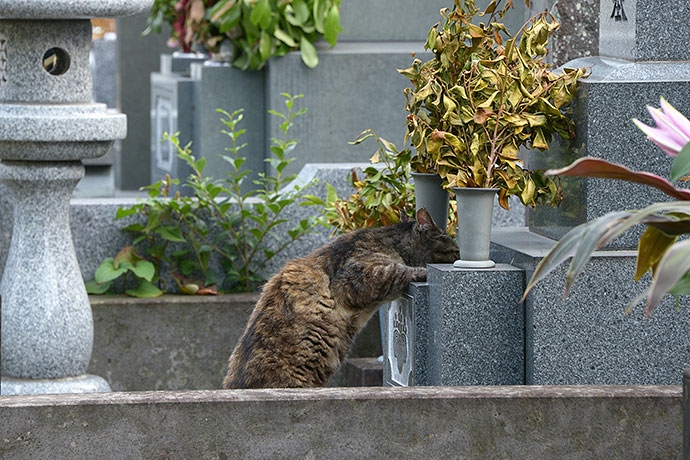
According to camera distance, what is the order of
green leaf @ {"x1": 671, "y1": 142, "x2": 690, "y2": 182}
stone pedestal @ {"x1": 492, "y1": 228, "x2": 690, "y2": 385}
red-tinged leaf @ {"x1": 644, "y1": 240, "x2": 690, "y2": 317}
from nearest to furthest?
red-tinged leaf @ {"x1": 644, "y1": 240, "x2": 690, "y2": 317} → green leaf @ {"x1": 671, "y1": 142, "x2": 690, "y2": 182} → stone pedestal @ {"x1": 492, "y1": 228, "x2": 690, "y2": 385}

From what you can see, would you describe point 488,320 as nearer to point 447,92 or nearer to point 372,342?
point 447,92

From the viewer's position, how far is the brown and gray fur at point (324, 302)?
162 inches

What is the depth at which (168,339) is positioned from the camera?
5.87 m

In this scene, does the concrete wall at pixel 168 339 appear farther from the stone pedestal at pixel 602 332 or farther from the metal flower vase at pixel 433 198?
the stone pedestal at pixel 602 332

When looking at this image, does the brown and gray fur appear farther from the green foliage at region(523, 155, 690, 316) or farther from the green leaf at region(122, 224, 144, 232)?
the green leaf at region(122, 224, 144, 232)

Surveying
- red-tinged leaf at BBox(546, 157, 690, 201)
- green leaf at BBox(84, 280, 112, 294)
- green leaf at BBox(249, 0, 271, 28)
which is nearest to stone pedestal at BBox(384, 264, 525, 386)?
red-tinged leaf at BBox(546, 157, 690, 201)

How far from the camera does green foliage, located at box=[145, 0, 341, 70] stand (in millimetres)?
7676

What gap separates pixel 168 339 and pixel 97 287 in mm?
A: 493

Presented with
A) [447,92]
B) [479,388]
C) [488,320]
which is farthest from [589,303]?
[447,92]

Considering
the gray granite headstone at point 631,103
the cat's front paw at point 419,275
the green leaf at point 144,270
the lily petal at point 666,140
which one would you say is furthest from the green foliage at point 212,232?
the lily petal at point 666,140

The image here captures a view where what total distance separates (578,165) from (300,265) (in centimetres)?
200

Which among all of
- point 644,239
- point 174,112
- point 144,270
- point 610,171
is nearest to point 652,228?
point 644,239

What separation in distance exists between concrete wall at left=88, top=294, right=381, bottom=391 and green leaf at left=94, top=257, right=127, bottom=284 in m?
0.12

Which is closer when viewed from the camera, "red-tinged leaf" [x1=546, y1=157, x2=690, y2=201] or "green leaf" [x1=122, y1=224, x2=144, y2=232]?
"red-tinged leaf" [x1=546, y1=157, x2=690, y2=201]
